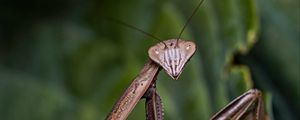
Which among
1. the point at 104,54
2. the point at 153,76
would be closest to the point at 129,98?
the point at 153,76

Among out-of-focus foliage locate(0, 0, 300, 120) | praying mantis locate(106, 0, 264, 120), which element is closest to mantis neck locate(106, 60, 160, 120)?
praying mantis locate(106, 0, 264, 120)

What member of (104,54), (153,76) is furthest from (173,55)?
(104,54)

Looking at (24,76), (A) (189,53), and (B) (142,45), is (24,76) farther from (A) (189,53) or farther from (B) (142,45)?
(A) (189,53)

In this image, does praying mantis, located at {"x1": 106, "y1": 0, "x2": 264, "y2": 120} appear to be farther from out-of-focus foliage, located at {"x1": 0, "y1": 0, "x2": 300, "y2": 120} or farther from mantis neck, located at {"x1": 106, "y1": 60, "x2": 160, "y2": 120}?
out-of-focus foliage, located at {"x1": 0, "y1": 0, "x2": 300, "y2": 120}

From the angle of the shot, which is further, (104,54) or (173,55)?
(104,54)

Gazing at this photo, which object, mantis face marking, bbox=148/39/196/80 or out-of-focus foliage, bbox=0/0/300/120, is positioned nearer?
mantis face marking, bbox=148/39/196/80

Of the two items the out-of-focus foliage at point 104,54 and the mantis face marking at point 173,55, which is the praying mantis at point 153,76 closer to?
the mantis face marking at point 173,55

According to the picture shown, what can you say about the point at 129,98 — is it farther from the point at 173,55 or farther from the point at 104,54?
the point at 104,54
